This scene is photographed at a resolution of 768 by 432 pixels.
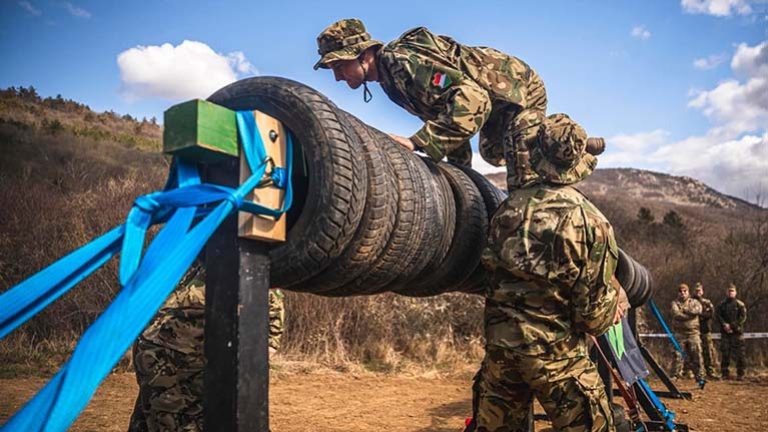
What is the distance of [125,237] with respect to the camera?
1.42m

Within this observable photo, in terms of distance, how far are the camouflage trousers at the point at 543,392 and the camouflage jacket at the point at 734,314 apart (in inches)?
434

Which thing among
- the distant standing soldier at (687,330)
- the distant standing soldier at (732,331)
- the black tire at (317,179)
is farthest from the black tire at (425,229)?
the distant standing soldier at (732,331)

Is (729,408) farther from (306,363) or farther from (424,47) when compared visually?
(424,47)

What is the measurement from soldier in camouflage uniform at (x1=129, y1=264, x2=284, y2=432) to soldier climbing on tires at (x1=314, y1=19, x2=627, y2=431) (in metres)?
1.59

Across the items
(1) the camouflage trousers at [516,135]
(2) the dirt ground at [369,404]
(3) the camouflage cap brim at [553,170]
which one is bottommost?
(2) the dirt ground at [369,404]

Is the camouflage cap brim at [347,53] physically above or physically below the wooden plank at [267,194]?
above

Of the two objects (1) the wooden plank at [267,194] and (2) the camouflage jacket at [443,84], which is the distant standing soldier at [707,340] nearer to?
(2) the camouflage jacket at [443,84]

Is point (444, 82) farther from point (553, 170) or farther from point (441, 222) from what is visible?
point (441, 222)

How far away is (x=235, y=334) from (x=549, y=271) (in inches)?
70.5

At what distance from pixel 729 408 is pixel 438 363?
16.7 feet

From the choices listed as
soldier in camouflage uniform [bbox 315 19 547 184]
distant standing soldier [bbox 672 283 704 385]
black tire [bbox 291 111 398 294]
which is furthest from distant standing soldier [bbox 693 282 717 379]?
black tire [bbox 291 111 398 294]

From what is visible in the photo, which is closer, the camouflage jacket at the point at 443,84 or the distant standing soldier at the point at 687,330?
the camouflage jacket at the point at 443,84

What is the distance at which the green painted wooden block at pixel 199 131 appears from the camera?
1.60 meters

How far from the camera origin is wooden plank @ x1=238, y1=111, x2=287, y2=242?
1.71m
